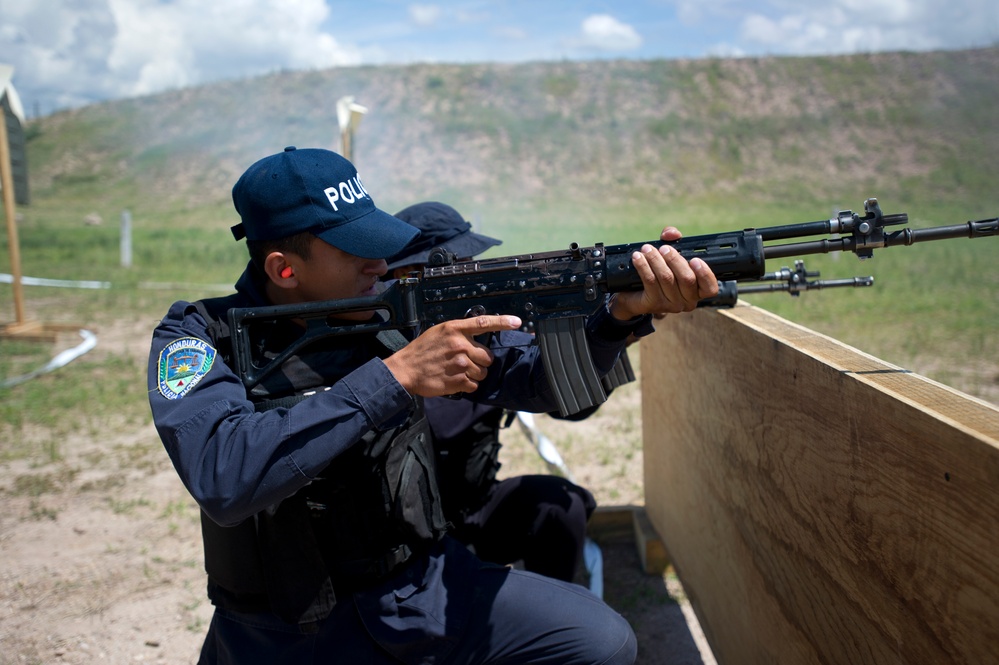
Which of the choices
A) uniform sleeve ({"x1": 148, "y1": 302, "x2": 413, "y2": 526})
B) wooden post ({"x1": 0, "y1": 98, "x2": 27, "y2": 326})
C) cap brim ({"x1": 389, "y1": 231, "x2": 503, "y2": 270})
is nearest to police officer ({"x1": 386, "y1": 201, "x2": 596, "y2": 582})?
cap brim ({"x1": 389, "y1": 231, "x2": 503, "y2": 270})

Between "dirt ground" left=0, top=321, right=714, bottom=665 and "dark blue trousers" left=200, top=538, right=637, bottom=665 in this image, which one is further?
"dirt ground" left=0, top=321, right=714, bottom=665

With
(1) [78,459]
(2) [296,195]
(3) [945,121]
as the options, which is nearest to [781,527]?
(2) [296,195]

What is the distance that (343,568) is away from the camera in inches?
73.4

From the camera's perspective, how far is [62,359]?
7.77m

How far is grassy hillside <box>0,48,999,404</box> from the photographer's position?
93.9ft

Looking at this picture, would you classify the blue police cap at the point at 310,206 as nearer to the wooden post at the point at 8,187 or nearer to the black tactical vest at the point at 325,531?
the black tactical vest at the point at 325,531

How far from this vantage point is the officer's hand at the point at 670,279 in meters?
1.74

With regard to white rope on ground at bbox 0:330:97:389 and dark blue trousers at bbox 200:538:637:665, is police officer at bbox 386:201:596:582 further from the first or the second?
white rope on ground at bbox 0:330:97:389

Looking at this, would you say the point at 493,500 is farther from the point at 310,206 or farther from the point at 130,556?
the point at 130,556

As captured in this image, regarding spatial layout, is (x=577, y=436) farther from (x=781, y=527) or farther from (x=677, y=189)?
(x=677, y=189)

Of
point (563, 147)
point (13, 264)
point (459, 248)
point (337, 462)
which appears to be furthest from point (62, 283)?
point (563, 147)

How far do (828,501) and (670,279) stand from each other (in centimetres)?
62

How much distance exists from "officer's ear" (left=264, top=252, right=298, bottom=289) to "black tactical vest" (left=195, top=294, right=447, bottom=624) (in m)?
0.19

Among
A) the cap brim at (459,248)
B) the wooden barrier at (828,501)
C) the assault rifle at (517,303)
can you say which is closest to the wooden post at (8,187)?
the cap brim at (459,248)
